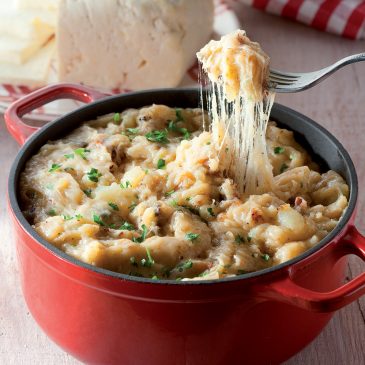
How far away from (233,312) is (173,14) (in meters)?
1.93

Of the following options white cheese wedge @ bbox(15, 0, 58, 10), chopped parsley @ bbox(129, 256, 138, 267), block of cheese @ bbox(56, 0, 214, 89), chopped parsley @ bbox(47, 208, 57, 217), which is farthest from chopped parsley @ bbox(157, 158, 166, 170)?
white cheese wedge @ bbox(15, 0, 58, 10)

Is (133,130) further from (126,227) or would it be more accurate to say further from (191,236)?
(191,236)

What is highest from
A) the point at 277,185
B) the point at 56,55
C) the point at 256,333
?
the point at 277,185

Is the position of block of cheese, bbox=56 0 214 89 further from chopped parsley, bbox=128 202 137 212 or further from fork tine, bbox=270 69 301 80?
chopped parsley, bbox=128 202 137 212

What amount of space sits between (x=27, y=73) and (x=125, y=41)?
47 centimetres

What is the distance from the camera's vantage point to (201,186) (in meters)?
2.35

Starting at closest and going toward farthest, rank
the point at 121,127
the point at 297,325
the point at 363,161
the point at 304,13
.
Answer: the point at 297,325 → the point at 121,127 → the point at 363,161 → the point at 304,13

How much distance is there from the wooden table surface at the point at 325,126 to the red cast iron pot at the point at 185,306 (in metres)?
0.26

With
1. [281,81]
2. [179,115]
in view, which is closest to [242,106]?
[281,81]

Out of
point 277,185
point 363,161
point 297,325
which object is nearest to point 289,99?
point 363,161

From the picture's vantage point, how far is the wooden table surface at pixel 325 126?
2516mm

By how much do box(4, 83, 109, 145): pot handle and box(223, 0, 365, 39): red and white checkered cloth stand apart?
75.2 inches

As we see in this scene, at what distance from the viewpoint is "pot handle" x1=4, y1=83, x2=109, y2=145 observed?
2.68 meters

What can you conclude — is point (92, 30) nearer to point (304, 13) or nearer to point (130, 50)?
point (130, 50)
